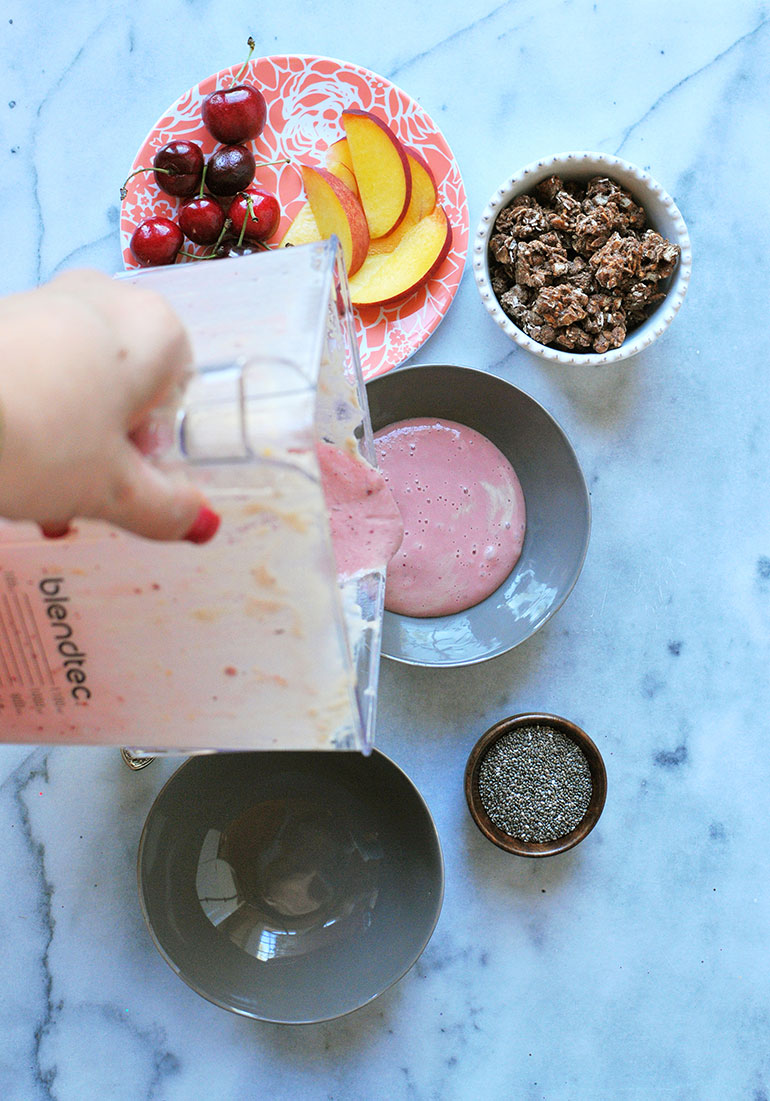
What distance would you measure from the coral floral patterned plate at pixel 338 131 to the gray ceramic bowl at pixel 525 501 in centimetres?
5

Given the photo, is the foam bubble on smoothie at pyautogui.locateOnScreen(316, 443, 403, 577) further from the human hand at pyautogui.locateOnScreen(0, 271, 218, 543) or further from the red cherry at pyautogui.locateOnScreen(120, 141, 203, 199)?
the red cherry at pyautogui.locateOnScreen(120, 141, 203, 199)

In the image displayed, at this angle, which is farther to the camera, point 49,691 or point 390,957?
point 390,957

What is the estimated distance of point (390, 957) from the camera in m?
0.93

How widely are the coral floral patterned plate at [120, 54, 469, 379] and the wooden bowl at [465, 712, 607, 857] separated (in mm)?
405

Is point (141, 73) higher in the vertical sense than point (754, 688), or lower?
higher

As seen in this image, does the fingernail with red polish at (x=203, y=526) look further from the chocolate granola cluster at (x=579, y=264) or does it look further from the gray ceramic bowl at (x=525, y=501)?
the chocolate granola cluster at (x=579, y=264)

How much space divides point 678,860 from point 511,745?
0.25 meters

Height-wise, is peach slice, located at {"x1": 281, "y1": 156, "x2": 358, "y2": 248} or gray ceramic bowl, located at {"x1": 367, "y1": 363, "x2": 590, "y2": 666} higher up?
peach slice, located at {"x1": 281, "y1": 156, "x2": 358, "y2": 248}

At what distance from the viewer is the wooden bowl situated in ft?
3.05

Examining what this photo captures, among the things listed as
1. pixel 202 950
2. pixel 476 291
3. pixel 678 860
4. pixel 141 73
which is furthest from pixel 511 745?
pixel 141 73

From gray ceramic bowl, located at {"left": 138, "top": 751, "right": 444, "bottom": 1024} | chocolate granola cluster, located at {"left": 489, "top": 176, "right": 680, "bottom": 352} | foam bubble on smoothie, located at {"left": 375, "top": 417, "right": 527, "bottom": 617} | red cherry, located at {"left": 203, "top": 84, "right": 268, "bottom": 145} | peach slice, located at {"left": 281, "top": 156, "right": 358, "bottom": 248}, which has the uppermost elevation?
red cherry, located at {"left": 203, "top": 84, "right": 268, "bottom": 145}

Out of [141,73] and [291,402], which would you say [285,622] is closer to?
[291,402]

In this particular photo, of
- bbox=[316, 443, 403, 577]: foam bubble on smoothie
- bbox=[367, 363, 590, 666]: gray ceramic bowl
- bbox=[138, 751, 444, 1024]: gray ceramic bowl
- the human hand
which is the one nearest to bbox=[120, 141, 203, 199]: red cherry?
bbox=[367, 363, 590, 666]: gray ceramic bowl

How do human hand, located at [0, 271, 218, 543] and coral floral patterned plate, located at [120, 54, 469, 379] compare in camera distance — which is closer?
human hand, located at [0, 271, 218, 543]
